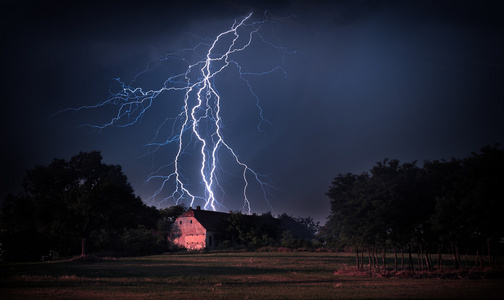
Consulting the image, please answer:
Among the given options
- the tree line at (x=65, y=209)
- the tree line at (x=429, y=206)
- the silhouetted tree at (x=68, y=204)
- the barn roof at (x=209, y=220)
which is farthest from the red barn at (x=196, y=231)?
the tree line at (x=429, y=206)

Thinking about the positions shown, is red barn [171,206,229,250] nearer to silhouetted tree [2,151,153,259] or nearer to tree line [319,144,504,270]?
silhouetted tree [2,151,153,259]

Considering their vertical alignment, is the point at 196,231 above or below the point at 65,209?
below

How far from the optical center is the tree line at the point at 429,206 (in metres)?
21.4

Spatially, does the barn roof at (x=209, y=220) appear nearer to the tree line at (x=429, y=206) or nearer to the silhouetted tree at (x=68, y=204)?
the silhouetted tree at (x=68, y=204)

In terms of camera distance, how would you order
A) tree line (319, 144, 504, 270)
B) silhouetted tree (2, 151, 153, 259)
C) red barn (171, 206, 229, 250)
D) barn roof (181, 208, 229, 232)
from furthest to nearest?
barn roof (181, 208, 229, 232), red barn (171, 206, 229, 250), silhouetted tree (2, 151, 153, 259), tree line (319, 144, 504, 270)

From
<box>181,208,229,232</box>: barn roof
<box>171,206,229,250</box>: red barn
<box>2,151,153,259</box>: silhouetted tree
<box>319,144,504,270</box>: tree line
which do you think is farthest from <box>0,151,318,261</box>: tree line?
<box>319,144,504,270</box>: tree line

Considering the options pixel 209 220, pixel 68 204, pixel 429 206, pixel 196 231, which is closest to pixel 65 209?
pixel 68 204

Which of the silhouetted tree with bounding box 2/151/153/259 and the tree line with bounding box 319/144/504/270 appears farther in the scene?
the silhouetted tree with bounding box 2/151/153/259

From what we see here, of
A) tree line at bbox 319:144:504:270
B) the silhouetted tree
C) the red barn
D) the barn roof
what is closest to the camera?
tree line at bbox 319:144:504:270

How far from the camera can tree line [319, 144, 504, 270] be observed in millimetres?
21438

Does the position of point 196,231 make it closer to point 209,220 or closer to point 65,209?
point 209,220

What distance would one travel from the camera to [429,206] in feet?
84.5

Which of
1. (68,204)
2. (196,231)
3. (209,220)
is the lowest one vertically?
(196,231)

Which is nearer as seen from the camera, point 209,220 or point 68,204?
point 68,204
